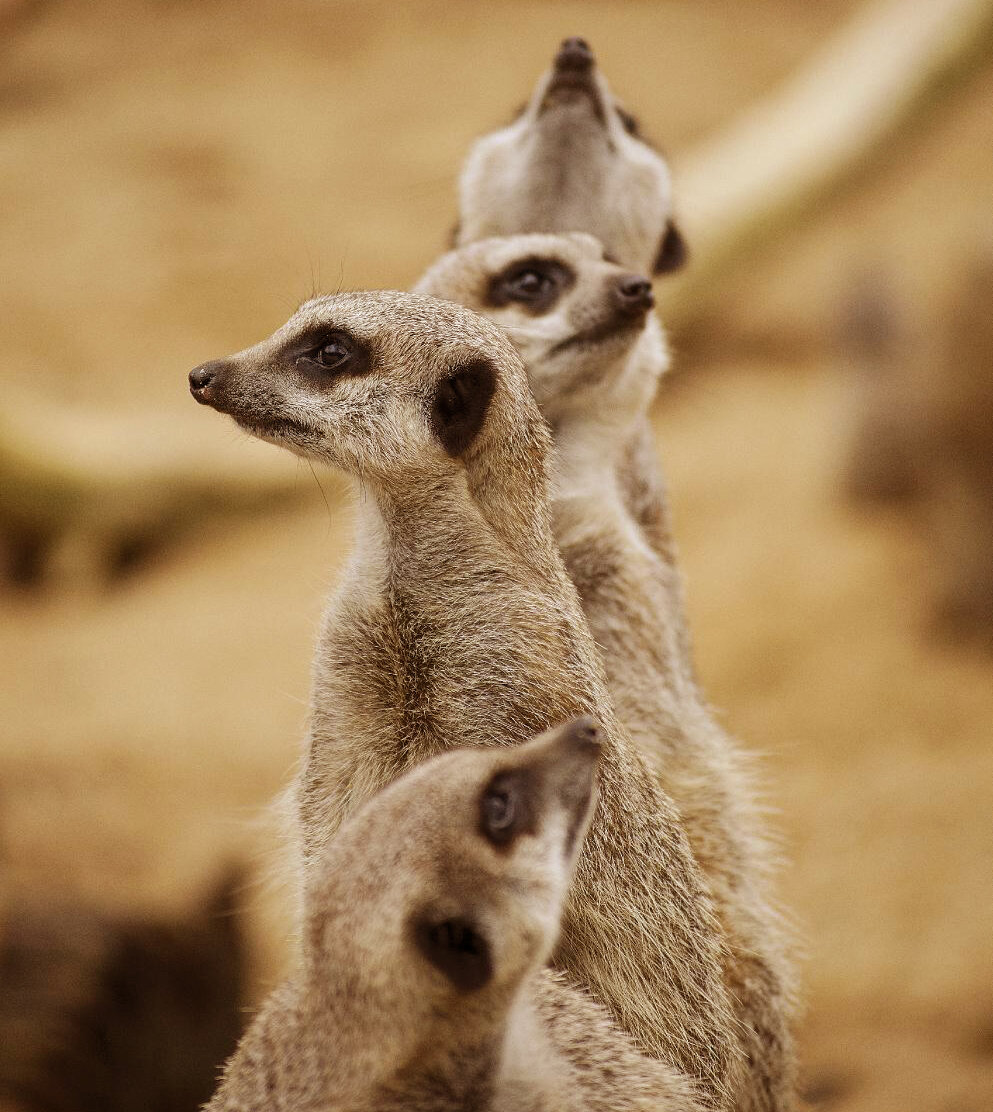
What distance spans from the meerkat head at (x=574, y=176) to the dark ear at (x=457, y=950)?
2052 mm

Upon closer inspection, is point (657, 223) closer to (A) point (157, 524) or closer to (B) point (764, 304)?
(A) point (157, 524)

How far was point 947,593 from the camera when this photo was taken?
23.1 ft

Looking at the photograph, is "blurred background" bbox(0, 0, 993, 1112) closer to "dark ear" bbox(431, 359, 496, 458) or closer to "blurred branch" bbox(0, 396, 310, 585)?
"blurred branch" bbox(0, 396, 310, 585)

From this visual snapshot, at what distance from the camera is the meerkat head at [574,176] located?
3371mm

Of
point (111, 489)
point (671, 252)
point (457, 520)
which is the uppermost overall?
Answer: point (111, 489)

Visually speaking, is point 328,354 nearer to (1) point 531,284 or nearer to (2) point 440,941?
(1) point 531,284

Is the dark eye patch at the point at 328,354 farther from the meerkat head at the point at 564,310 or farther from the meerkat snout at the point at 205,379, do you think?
the meerkat head at the point at 564,310

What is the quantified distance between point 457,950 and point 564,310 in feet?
4.60

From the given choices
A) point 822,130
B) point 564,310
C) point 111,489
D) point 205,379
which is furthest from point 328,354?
point 822,130

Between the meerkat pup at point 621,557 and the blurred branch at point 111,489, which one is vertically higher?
the blurred branch at point 111,489

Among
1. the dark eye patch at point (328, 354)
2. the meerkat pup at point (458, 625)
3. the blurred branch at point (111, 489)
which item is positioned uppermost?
the blurred branch at point (111, 489)

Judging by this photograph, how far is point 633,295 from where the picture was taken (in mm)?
2697

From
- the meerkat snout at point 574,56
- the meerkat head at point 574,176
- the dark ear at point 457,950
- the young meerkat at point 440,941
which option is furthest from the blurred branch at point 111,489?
the dark ear at point 457,950

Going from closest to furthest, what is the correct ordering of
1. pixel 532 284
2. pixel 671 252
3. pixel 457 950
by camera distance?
pixel 457 950 < pixel 532 284 < pixel 671 252
